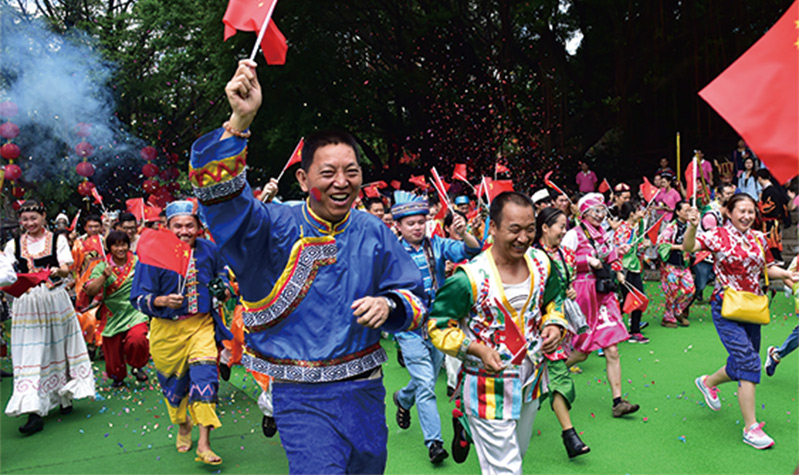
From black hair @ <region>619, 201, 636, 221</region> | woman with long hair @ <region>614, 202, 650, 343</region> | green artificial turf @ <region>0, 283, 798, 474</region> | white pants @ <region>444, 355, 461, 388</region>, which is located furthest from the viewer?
black hair @ <region>619, 201, 636, 221</region>

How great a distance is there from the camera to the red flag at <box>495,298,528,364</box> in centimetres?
378

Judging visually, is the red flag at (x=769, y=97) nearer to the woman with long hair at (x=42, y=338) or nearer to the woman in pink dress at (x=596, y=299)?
the woman in pink dress at (x=596, y=299)

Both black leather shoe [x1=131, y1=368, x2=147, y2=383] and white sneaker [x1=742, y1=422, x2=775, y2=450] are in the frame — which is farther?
black leather shoe [x1=131, y1=368, x2=147, y2=383]

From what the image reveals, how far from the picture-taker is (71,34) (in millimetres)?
20844

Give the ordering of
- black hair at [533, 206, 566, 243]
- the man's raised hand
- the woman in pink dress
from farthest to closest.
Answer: the woman in pink dress, black hair at [533, 206, 566, 243], the man's raised hand

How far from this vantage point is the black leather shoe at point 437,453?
5.17 m

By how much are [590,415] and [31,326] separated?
5.18 meters

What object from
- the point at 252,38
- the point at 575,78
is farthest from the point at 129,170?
the point at 575,78

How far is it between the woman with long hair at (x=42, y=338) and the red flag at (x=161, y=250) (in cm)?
152

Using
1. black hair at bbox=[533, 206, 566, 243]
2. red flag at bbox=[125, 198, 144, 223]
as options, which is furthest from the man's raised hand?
red flag at bbox=[125, 198, 144, 223]

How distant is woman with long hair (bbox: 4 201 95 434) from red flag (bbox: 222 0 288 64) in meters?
4.22

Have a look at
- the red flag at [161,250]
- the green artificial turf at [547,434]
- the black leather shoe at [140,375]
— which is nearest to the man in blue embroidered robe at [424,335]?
the green artificial turf at [547,434]

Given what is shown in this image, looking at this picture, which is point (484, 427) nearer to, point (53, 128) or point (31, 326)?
point (31, 326)

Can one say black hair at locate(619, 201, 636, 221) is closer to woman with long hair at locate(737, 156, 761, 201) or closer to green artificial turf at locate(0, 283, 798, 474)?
green artificial turf at locate(0, 283, 798, 474)
